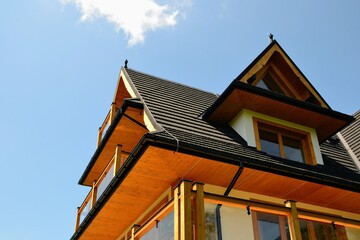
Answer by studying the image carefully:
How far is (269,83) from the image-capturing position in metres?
11.2

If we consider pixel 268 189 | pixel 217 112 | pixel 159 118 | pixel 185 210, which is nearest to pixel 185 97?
pixel 217 112

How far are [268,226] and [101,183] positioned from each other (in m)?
4.94

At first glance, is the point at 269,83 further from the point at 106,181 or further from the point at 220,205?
the point at 220,205

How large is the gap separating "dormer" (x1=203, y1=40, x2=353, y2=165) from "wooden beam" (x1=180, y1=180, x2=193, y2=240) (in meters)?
4.11

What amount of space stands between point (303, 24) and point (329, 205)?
425 cm

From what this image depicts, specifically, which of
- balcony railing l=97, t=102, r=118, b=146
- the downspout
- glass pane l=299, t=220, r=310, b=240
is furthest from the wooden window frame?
balcony railing l=97, t=102, r=118, b=146

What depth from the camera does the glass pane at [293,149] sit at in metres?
9.84

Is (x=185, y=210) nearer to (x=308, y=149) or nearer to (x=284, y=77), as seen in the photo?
(x=308, y=149)

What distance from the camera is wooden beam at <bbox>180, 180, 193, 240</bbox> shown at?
542cm

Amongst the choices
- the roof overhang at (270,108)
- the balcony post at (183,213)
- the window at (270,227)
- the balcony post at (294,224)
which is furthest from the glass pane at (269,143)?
the balcony post at (183,213)

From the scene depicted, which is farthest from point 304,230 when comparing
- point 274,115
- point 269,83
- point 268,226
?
point 269,83

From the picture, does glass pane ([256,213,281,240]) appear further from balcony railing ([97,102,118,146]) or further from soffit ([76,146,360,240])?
balcony railing ([97,102,118,146])

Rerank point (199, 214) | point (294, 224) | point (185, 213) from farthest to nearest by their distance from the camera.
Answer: point (294, 224) → point (199, 214) → point (185, 213)

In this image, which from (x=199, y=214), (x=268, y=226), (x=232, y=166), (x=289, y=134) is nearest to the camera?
(x=199, y=214)
